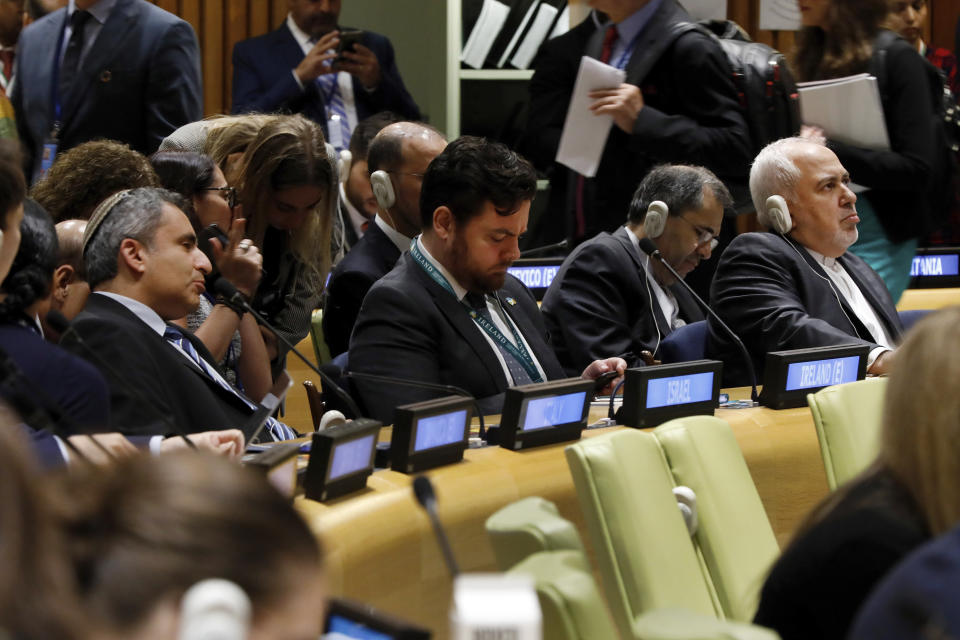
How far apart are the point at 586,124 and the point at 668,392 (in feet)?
5.31

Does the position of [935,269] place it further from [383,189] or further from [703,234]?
[383,189]

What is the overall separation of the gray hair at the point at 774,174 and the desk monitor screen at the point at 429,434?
5.48 feet

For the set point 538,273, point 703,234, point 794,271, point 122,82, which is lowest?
point 538,273

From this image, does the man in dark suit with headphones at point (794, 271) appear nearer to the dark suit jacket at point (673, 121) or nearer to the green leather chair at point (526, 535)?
the dark suit jacket at point (673, 121)

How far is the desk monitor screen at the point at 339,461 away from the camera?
2023 mm

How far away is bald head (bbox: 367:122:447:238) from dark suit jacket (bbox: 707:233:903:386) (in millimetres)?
933

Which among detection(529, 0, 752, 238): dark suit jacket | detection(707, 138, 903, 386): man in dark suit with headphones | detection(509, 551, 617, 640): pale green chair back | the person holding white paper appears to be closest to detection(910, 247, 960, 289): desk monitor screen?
the person holding white paper

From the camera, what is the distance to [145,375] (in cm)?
251

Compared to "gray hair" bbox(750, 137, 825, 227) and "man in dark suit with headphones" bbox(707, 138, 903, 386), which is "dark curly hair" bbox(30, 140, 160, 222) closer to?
"man in dark suit with headphones" bbox(707, 138, 903, 386)

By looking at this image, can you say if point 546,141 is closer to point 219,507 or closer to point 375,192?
point 375,192

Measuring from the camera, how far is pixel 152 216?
2693 millimetres

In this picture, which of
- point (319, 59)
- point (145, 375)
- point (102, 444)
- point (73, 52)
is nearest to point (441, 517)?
point (102, 444)

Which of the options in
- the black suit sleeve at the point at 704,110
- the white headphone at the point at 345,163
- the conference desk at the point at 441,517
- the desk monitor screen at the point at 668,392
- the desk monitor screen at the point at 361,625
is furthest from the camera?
the white headphone at the point at 345,163

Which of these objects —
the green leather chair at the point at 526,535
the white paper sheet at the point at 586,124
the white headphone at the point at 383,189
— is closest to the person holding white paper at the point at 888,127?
the white paper sheet at the point at 586,124
